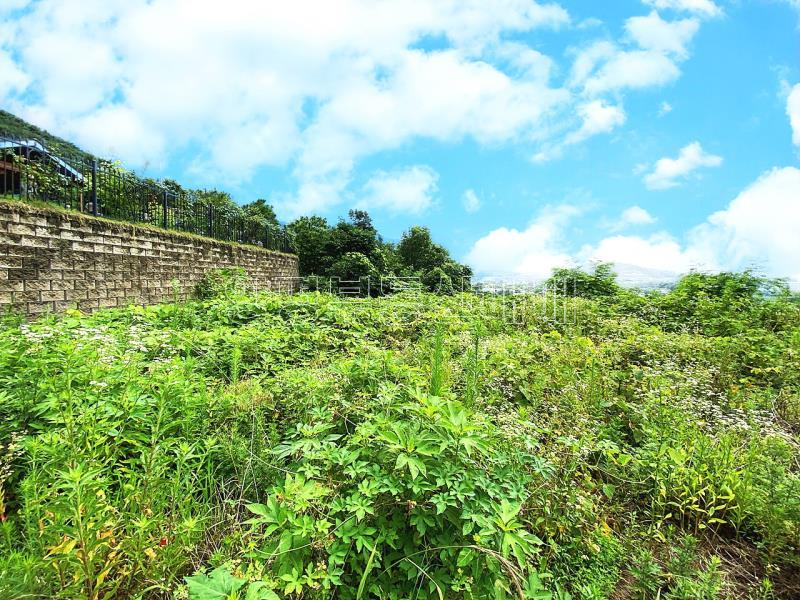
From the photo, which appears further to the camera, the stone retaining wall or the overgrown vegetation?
the overgrown vegetation

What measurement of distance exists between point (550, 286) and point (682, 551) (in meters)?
12.0

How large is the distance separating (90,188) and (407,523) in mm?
8693

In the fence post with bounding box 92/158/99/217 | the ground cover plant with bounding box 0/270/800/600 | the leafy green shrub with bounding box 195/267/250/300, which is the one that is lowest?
the ground cover plant with bounding box 0/270/800/600

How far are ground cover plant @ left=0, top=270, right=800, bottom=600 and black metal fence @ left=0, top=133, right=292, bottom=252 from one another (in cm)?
400

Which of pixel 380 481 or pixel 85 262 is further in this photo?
pixel 85 262

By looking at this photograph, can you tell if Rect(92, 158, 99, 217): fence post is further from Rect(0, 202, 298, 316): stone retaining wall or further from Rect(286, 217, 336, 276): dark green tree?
Rect(286, 217, 336, 276): dark green tree

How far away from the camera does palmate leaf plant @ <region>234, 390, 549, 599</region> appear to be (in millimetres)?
1321

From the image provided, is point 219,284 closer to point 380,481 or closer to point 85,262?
point 85,262

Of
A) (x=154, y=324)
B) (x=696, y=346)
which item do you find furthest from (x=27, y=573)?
(x=696, y=346)

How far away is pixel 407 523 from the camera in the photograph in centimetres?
154

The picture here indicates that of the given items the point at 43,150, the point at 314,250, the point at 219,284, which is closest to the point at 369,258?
the point at 314,250

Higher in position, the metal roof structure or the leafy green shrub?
the metal roof structure

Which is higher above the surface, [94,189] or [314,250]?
[314,250]

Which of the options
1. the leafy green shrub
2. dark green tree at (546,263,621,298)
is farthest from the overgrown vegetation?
the leafy green shrub
